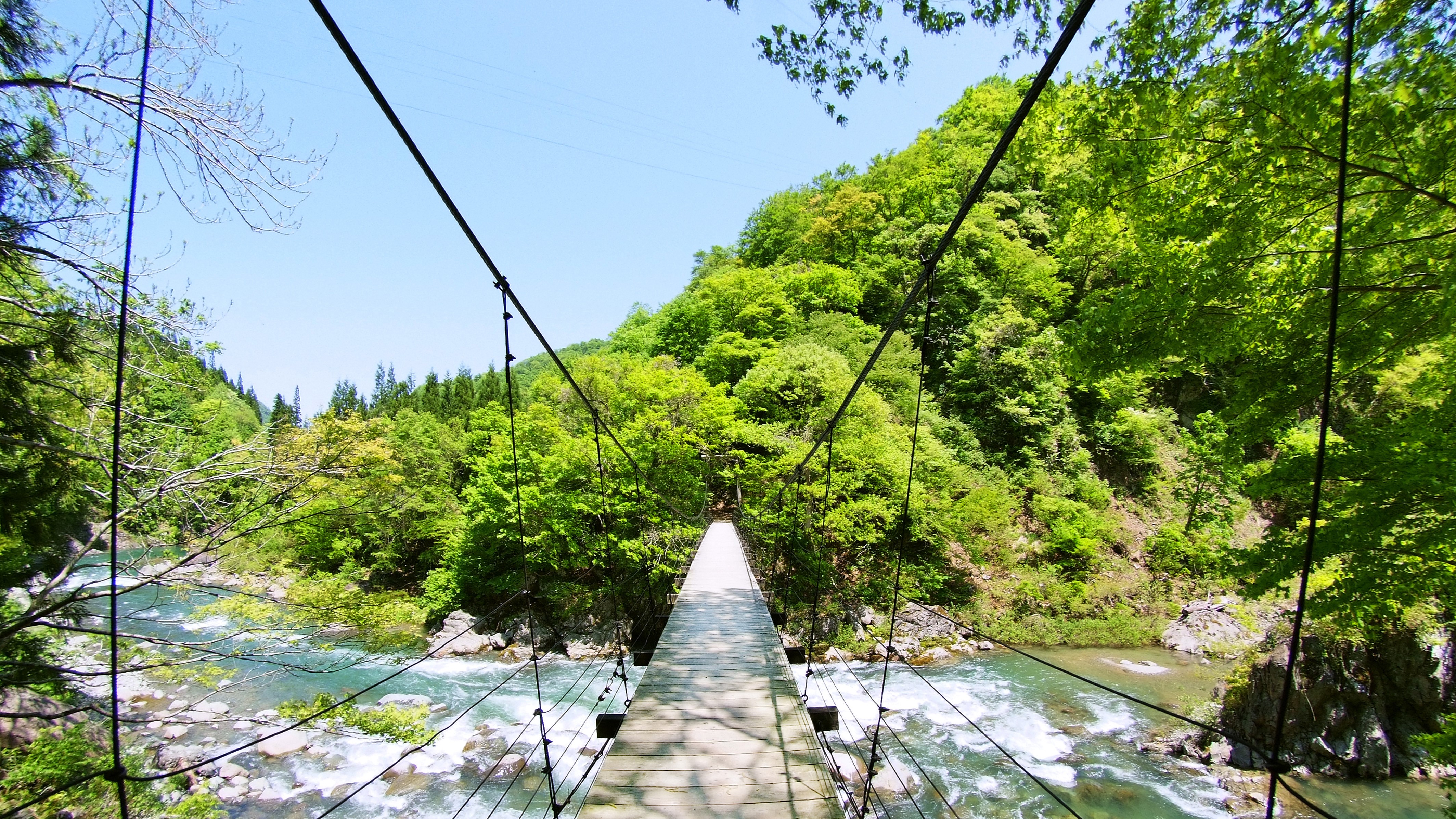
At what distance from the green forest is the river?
1247 millimetres

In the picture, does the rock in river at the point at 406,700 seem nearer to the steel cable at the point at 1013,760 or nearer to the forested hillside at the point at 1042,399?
the forested hillside at the point at 1042,399

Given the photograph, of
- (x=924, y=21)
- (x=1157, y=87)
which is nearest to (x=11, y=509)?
(x=924, y=21)

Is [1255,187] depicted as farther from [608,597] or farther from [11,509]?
[608,597]

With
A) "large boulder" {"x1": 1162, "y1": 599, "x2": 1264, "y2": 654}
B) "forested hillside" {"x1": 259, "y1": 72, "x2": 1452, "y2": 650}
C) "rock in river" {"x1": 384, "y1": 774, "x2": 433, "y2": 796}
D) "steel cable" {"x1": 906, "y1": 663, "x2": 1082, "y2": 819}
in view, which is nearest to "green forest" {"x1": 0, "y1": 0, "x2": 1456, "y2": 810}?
"forested hillside" {"x1": 259, "y1": 72, "x2": 1452, "y2": 650}

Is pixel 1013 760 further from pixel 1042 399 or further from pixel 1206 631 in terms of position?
pixel 1042 399

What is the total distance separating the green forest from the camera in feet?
9.21

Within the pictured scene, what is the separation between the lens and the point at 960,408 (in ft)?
48.0

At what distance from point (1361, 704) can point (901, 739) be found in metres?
4.50

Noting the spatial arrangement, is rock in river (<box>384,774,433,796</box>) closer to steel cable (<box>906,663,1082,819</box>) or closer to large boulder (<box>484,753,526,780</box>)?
large boulder (<box>484,753,526,780</box>)

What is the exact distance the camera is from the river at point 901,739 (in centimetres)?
584

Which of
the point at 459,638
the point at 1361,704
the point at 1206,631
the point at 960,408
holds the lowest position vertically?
the point at 459,638

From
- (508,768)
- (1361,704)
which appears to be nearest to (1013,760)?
(508,768)

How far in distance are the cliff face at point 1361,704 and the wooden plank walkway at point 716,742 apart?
5791mm

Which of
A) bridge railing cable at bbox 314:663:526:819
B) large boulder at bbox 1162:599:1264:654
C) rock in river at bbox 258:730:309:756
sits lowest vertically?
rock in river at bbox 258:730:309:756
